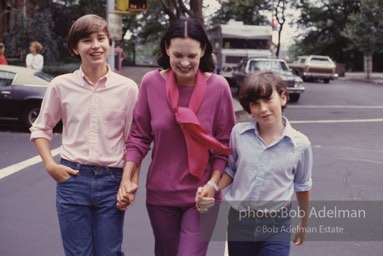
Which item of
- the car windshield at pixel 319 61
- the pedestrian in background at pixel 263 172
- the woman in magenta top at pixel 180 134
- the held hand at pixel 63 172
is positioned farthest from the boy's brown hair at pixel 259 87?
the car windshield at pixel 319 61

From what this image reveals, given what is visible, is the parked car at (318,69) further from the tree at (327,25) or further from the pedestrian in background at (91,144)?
the pedestrian in background at (91,144)

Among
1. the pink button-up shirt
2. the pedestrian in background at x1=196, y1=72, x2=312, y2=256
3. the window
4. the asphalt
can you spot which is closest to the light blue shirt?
the pedestrian in background at x1=196, y1=72, x2=312, y2=256

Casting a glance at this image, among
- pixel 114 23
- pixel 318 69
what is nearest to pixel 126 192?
pixel 114 23

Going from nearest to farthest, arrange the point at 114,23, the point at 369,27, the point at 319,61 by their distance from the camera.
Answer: the point at 114,23 < the point at 319,61 < the point at 369,27

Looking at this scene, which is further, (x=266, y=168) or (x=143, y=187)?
(x=143, y=187)

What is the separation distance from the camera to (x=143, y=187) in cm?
709

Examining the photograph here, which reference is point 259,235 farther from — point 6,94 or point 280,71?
point 280,71

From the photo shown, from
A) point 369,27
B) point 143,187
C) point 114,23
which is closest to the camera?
Result: point 143,187

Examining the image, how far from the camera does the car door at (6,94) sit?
1179 centimetres

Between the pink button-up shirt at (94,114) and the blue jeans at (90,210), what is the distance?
7cm

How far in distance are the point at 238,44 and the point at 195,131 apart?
25577mm

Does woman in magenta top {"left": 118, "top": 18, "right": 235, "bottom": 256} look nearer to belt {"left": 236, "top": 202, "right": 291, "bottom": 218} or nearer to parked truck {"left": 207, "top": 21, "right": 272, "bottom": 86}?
belt {"left": 236, "top": 202, "right": 291, "bottom": 218}

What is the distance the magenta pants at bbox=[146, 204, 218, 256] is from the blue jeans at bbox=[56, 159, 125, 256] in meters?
0.22

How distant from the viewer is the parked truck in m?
27.1
